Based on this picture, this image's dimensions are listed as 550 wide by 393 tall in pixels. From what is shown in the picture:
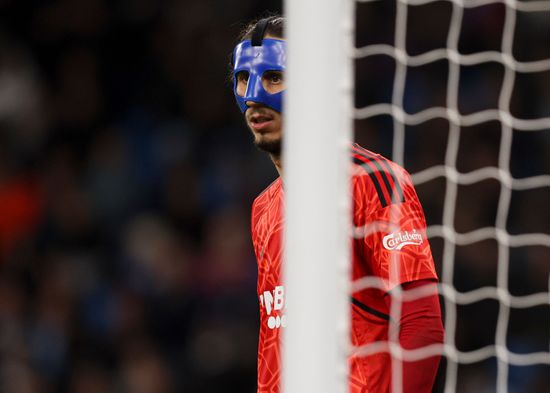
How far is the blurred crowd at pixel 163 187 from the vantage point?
4695mm

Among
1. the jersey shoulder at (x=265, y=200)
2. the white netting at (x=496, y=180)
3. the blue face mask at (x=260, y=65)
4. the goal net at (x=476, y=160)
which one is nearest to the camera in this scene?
the blue face mask at (x=260, y=65)

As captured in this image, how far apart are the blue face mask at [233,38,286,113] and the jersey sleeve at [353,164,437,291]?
302 mm

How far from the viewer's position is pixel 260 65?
2.54 meters

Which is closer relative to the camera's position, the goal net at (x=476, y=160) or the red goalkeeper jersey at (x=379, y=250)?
the red goalkeeper jersey at (x=379, y=250)

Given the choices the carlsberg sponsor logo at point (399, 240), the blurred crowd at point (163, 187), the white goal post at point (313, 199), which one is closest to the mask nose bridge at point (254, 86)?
the carlsberg sponsor logo at point (399, 240)

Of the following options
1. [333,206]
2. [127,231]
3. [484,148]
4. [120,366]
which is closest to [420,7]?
[484,148]

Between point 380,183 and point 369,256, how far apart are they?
17cm

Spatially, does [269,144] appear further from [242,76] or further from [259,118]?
[242,76]

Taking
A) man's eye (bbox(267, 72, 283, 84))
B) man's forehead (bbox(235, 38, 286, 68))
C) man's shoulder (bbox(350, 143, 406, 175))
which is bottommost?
man's shoulder (bbox(350, 143, 406, 175))

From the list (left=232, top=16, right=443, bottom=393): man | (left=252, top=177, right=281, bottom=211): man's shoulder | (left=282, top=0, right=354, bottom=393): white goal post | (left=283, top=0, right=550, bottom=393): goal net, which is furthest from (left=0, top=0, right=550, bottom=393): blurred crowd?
(left=282, top=0, right=354, bottom=393): white goal post

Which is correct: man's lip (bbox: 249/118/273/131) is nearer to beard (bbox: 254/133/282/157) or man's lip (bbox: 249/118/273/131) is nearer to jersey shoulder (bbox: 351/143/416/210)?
beard (bbox: 254/133/282/157)

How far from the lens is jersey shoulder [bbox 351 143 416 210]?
7.69 feet

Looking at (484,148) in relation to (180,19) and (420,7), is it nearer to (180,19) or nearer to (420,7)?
(420,7)

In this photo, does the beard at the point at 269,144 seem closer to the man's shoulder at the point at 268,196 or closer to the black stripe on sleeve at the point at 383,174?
the black stripe on sleeve at the point at 383,174
